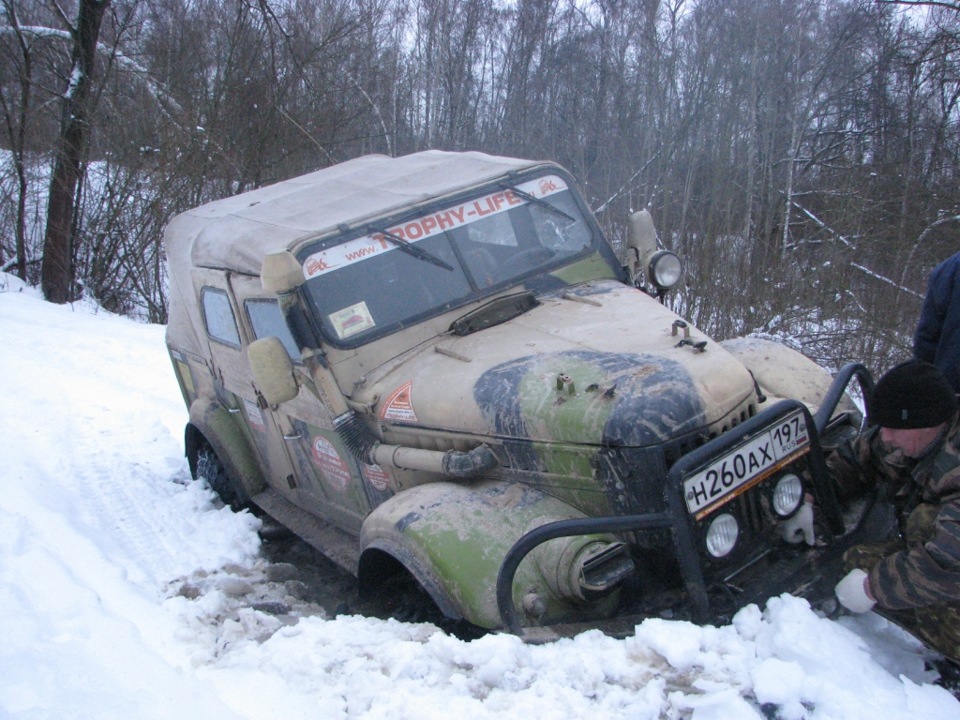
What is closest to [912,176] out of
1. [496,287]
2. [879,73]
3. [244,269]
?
[879,73]

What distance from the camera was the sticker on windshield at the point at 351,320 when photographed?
4105mm

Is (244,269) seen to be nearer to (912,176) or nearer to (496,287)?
(496,287)

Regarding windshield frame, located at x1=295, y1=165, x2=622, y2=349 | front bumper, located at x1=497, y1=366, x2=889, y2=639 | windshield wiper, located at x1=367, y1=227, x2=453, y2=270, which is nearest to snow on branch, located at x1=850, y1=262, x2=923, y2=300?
windshield frame, located at x1=295, y1=165, x2=622, y2=349

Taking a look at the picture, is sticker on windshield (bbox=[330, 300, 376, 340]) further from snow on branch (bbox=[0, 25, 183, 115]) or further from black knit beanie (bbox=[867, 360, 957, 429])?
snow on branch (bbox=[0, 25, 183, 115])

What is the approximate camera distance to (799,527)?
3.29 m

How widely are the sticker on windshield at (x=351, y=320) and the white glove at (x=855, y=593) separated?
230 cm

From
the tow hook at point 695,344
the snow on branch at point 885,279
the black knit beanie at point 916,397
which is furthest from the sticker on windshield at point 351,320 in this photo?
the snow on branch at point 885,279

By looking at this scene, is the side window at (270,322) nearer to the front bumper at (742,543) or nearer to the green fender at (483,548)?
the green fender at (483,548)

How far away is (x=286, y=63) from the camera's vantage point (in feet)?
51.8

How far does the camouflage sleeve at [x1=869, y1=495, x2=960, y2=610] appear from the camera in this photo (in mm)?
2727

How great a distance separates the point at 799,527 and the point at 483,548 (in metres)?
1.19

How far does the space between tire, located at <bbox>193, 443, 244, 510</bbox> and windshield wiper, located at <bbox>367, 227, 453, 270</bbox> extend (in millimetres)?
2199

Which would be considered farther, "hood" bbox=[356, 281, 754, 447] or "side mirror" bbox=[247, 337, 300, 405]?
"side mirror" bbox=[247, 337, 300, 405]

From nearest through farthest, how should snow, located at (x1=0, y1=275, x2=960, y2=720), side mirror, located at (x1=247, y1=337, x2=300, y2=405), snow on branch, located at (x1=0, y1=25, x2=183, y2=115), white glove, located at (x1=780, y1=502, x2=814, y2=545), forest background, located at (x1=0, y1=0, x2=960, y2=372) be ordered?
snow, located at (x1=0, y1=275, x2=960, y2=720)
white glove, located at (x1=780, y1=502, x2=814, y2=545)
side mirror, located at (x1=247, y1=337, x2=300, y2=405)
forest background, located at (x1=0, y1=0, x2=960, y2=372)
snow on branch, located at (x1=0, y1=25, x2=183, y2=115)
